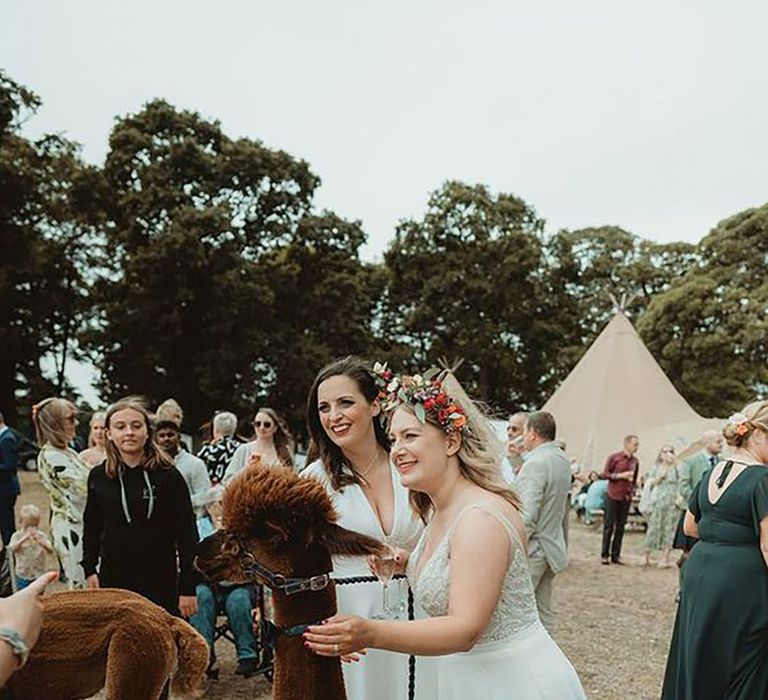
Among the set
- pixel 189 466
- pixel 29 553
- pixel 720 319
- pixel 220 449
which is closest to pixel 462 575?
pixel 189 466

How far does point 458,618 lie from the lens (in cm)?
222

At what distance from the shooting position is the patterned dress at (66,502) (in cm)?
562

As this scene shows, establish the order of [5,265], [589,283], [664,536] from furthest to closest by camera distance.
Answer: [589,283] < [5,265] < [664,536]

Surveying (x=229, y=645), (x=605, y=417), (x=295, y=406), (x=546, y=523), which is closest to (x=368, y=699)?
(x=546, y=523)

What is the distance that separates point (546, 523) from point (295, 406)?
69.2 feet

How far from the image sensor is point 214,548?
2.36 metres

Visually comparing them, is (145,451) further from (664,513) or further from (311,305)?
(311,305)

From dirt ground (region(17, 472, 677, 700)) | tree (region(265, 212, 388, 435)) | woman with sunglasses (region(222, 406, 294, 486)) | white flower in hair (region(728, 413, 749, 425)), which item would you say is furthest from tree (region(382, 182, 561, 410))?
white flower in hair (region(728, 413, 749, 425))

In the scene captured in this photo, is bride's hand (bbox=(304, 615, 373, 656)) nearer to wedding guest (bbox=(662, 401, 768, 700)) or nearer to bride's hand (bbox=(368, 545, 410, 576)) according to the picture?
bride's hand (bbox=(368, 545, 410, 576))

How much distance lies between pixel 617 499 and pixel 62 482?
9526 millimetres

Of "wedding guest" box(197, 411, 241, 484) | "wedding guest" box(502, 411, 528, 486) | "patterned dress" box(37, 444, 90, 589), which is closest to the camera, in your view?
"patterned dress" box(37, 444, 90, 589)

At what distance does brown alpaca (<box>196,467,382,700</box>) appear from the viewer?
7.52 ft

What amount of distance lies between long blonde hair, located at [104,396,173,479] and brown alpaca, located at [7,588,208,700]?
49.8 inches

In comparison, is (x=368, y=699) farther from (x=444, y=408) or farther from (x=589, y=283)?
(x=589, y=283)
